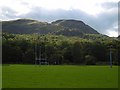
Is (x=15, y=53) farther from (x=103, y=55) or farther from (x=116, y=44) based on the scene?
Result: (x=116, y=44)

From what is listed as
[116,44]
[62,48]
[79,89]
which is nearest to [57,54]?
[62,48]

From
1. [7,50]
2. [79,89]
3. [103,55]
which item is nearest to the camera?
[79,89]

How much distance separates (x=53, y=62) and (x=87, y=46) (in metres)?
20.4

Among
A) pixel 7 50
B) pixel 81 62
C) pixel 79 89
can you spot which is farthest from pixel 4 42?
pixel 79 89

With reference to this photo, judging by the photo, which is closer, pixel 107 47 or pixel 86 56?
Result: pixel 86 56

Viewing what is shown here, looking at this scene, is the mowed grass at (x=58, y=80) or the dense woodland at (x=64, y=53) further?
the dense woodland at (x=64, y=53)

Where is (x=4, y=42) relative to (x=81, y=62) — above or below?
above

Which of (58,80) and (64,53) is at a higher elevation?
(58,80)

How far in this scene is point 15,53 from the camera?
12950 cm

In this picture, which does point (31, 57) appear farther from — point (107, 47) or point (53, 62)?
point (107, 47)

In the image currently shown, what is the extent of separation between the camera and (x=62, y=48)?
150 metres

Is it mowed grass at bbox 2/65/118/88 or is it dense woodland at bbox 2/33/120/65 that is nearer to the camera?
mowed grass at bbox 2/65/118/88

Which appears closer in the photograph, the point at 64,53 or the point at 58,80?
the point at 58,80

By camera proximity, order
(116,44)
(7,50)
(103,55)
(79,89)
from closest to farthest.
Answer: (79,89) < (7,50) < (103,55) < (116,44)
